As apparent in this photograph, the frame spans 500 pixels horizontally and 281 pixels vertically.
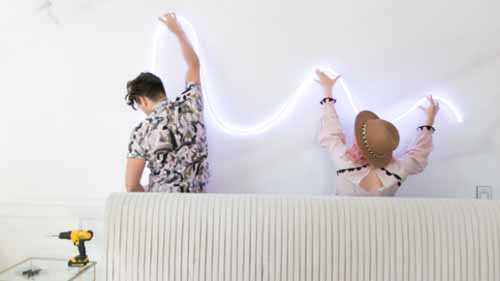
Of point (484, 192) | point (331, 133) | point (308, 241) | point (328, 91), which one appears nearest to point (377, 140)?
point (331, 133)

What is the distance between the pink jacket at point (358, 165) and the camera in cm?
162

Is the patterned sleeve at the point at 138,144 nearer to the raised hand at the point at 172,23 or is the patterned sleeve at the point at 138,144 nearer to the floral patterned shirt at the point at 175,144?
the floral patterned shirt at the point at 175,144

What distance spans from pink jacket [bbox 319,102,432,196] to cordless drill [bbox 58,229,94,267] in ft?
4.10

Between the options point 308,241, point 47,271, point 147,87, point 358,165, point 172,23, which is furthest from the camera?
point 47,271

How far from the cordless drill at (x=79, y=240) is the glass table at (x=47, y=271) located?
50mm

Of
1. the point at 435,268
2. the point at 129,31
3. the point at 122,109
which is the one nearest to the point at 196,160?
the point at 122,109

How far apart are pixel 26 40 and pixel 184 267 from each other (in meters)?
1.50

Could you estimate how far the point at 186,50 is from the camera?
1798mm

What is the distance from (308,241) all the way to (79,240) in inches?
44.9

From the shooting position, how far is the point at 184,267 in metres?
1.51

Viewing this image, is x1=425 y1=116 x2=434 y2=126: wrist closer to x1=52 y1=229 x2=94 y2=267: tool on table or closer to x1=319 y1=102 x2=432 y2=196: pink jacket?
x1=319 y1=102 x2=432 y2=196: pink jacket

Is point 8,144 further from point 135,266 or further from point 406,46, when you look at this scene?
point 406,46

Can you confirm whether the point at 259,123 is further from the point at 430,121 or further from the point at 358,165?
the point at 430,121

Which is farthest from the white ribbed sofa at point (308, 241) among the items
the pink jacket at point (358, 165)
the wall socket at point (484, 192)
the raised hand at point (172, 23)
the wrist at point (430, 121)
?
the raised hand at point (172, 23)
